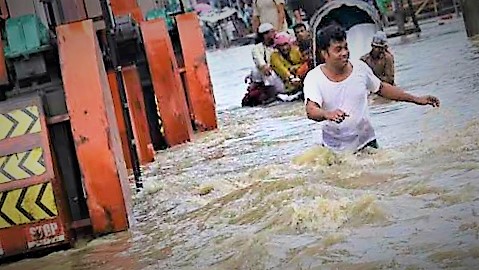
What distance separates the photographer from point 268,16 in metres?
17.8

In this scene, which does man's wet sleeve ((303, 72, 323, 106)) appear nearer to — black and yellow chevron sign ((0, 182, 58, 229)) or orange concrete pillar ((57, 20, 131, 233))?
orange concrete pillar ((57, 20, 131, 233))

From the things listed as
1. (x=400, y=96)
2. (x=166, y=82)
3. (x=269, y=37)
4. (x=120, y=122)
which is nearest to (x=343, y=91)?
(x=400, y=96)

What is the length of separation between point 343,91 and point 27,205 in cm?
242

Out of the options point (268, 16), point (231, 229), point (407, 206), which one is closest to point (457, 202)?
point (407, 206)

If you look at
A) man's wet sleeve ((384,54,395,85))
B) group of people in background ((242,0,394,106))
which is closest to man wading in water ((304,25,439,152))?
man's wet sleeve ((384,54,395,85))

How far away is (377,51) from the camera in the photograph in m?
10.0

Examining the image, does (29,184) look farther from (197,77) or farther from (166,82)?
(197,77)

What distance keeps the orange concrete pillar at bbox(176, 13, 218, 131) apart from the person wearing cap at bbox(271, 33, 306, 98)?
251cm

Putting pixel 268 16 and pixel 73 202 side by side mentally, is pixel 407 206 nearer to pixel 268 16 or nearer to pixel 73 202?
pixel 73 202

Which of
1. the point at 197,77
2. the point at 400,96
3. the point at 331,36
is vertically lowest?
the point at 400,96

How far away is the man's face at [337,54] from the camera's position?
20.8 ft

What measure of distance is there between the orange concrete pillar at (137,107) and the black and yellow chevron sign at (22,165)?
3.77m

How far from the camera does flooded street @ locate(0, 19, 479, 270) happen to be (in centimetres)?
399

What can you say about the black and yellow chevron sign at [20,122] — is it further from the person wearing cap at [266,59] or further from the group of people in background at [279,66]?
the person wearing cap at [266,59]
